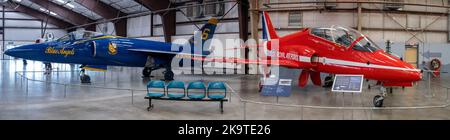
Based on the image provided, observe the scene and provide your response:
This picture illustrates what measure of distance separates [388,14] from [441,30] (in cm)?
334

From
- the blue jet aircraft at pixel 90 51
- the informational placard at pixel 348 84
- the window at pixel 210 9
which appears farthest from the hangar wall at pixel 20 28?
the informational placard at pixel 348 84

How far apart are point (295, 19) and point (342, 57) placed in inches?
426

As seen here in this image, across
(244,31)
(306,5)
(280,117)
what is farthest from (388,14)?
(280,117)

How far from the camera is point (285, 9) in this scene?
63.6ft

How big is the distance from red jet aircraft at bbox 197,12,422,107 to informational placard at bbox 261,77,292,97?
1465 mm

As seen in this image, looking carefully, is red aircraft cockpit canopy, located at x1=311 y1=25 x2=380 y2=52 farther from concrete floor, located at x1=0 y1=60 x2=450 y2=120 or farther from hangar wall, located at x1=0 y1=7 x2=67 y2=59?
hangar wall, located at x1=0 y1=7 x2=67 y2=59

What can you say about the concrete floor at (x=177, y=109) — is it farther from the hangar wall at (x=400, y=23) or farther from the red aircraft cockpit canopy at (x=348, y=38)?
the hangar wall at (x=400, y=23)

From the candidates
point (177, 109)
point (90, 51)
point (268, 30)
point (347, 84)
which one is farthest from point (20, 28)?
point (347, 84)

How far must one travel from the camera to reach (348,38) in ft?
29.6

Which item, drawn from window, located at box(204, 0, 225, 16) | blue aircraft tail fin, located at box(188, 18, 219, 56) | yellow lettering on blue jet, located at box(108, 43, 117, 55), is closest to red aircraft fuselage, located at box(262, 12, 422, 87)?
blue aircraft tail fin, located at box(188, 18, 219, 56)

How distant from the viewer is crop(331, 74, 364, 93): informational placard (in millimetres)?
6594

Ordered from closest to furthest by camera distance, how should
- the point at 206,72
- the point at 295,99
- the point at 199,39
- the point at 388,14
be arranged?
the point at 295,99, the point at 199,39, the point at 388,14, the point at 206,72

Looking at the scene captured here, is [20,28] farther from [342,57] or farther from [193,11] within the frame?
[342,57]

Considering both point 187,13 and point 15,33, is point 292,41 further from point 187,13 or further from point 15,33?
point 15,33
